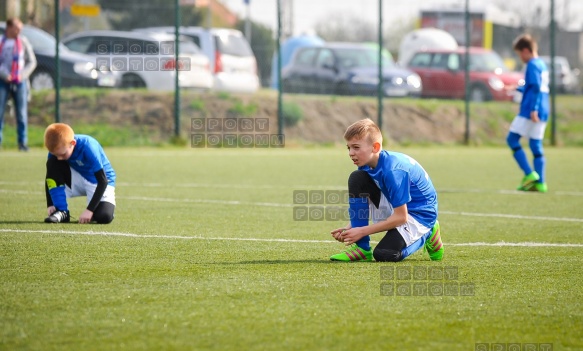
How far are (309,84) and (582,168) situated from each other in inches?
428

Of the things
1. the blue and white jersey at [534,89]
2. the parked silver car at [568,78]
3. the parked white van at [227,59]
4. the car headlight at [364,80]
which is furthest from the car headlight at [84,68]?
the parked silver car at [568,78]

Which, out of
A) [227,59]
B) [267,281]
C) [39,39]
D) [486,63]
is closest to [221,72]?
[227,59]

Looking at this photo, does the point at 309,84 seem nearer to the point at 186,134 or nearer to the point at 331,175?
the point at 186,134

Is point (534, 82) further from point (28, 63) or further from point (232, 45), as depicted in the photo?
point (232, 45)

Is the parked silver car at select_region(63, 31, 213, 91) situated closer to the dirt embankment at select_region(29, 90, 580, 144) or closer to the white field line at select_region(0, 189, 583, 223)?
the dirt embankment at select_region(29, 90, 580, 144)

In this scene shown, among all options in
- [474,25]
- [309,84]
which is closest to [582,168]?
[309,84]

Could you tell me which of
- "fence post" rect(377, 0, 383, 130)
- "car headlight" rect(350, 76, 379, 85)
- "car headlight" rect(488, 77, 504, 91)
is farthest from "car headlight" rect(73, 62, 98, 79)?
"car headlight" rect(488, 77, 504, 91)

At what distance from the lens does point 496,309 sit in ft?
16.5

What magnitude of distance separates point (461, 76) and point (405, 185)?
A: 24.9 metres

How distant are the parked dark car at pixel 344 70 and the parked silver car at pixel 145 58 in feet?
13.3

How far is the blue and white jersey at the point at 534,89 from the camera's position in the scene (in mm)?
12773

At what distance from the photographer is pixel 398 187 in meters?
6.27

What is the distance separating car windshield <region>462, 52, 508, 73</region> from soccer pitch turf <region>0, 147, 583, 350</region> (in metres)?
20.5

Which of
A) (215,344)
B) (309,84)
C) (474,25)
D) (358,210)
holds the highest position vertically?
(474,25)
